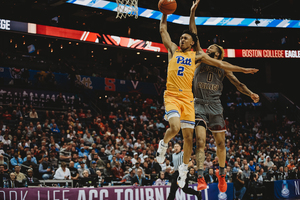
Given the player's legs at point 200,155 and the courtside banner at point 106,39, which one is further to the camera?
the courtside banner at point 106,39

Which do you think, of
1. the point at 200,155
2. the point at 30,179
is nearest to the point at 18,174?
the point at 30,179

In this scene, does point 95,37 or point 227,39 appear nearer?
point 95,37

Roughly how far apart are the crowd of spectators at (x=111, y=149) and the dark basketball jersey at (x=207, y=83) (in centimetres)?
659

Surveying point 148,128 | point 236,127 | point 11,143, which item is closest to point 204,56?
point 11,143

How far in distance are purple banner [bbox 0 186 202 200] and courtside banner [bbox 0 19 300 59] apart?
12.9 m

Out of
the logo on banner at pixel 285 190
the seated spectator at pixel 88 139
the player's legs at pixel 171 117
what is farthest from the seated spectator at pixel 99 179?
the logo on banner at pixel 285 190

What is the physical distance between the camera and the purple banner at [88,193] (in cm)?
928

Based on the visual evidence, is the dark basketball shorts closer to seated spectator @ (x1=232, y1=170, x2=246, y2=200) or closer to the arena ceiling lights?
seated spectator @ (x1=232, y1=170, x2=246, y2=200)

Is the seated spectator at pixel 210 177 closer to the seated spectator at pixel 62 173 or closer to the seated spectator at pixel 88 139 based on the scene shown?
the seated spectator at pixel 62 173

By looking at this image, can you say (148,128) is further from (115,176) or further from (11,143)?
(11,143)

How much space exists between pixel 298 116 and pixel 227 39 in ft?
30.2

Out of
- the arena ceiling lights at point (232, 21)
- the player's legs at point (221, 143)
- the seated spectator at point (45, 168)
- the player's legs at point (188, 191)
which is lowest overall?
the player's legs at point (188, 191)

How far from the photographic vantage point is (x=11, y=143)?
14898 mm

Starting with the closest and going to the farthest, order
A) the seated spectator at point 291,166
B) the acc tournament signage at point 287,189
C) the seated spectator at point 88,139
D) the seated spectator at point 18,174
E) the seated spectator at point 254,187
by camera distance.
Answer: the seated spectator at point 18,174 < the seated spectator at point 254,187 < the acc tournament signage at point 287,189 < the seated spectator at point 88,139 < the seated spectator at point 291,166
